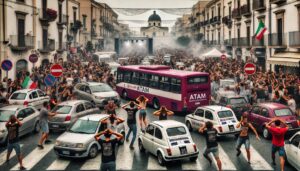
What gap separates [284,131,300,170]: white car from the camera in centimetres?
1139

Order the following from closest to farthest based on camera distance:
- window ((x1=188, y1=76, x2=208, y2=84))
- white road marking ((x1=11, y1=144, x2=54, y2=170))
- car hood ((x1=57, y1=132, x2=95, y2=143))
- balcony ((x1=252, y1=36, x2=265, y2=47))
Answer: white road marking ((x1=11, y1=144, x2=54, y2=170)) → car hood ((x1=57, y1=132, x2=95, y2=143)) → window ((x1=188, y1=76, x2=208, y2=84)) → balcony ((x1=252, y1=36, x2=265, y2=47))

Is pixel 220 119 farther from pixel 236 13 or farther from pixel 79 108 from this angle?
pixel 236 13

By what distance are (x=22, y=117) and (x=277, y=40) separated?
2545 cm

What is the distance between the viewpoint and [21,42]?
1310 inches

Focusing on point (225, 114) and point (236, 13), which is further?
point (236, 13)

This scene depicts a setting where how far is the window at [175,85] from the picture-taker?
71.2 feet

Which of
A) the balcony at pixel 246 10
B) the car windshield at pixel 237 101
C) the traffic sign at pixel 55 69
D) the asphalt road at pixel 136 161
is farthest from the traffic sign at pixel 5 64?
the balcony at pixel 246 10

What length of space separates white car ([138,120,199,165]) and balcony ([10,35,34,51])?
2161 cm

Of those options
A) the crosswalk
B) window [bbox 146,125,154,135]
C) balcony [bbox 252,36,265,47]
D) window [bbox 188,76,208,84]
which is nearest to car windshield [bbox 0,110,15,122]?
the crosswalk

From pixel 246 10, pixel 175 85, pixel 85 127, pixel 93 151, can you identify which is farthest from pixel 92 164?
pixel 246 10

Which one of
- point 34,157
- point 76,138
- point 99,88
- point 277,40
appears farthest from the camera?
point 277,40

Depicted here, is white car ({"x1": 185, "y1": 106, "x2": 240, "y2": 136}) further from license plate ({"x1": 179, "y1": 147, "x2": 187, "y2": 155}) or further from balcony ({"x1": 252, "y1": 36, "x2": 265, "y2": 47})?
balcony ({"x1": 252, "y1": 36, "x2": 265, "y2": 47})

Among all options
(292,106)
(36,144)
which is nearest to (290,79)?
(292,106)

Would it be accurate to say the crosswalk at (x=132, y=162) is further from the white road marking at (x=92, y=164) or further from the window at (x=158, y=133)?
the window at (x=158, y=133)
